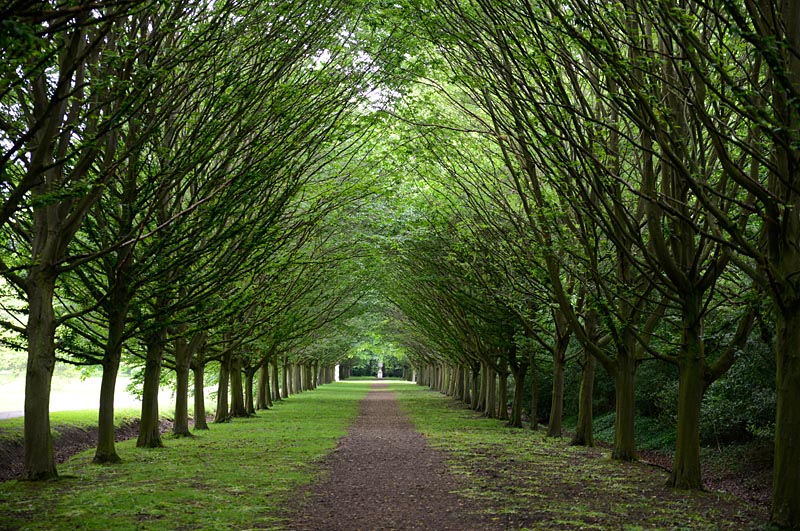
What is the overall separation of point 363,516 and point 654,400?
17381 millimetres

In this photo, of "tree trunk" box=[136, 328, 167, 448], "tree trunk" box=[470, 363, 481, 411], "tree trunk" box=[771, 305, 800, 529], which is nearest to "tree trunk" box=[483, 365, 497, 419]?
"tree trunk" box=[470, 363, 481, 411]

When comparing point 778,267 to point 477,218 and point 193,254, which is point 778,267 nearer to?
point 193,254

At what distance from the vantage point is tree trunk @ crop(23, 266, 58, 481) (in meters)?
11.0

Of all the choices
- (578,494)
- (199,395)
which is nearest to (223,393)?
(199,395)

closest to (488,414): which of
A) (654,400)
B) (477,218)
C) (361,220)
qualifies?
(654,400)

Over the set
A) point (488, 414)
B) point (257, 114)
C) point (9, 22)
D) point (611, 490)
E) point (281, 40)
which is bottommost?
point (488, 414)

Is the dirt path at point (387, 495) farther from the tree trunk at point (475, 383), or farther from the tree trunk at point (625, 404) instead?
the tree trunk at point (475, 383)

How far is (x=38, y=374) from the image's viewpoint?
36.2 feet

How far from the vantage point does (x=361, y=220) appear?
24.5 m

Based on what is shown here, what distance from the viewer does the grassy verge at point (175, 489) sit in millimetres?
8648

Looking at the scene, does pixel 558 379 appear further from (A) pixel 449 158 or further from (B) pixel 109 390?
(B) pixel 109 390

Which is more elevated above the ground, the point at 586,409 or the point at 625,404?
the point at 625,404

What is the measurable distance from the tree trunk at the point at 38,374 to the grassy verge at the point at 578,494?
660 centimetres

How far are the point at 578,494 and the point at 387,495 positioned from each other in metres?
2.90
